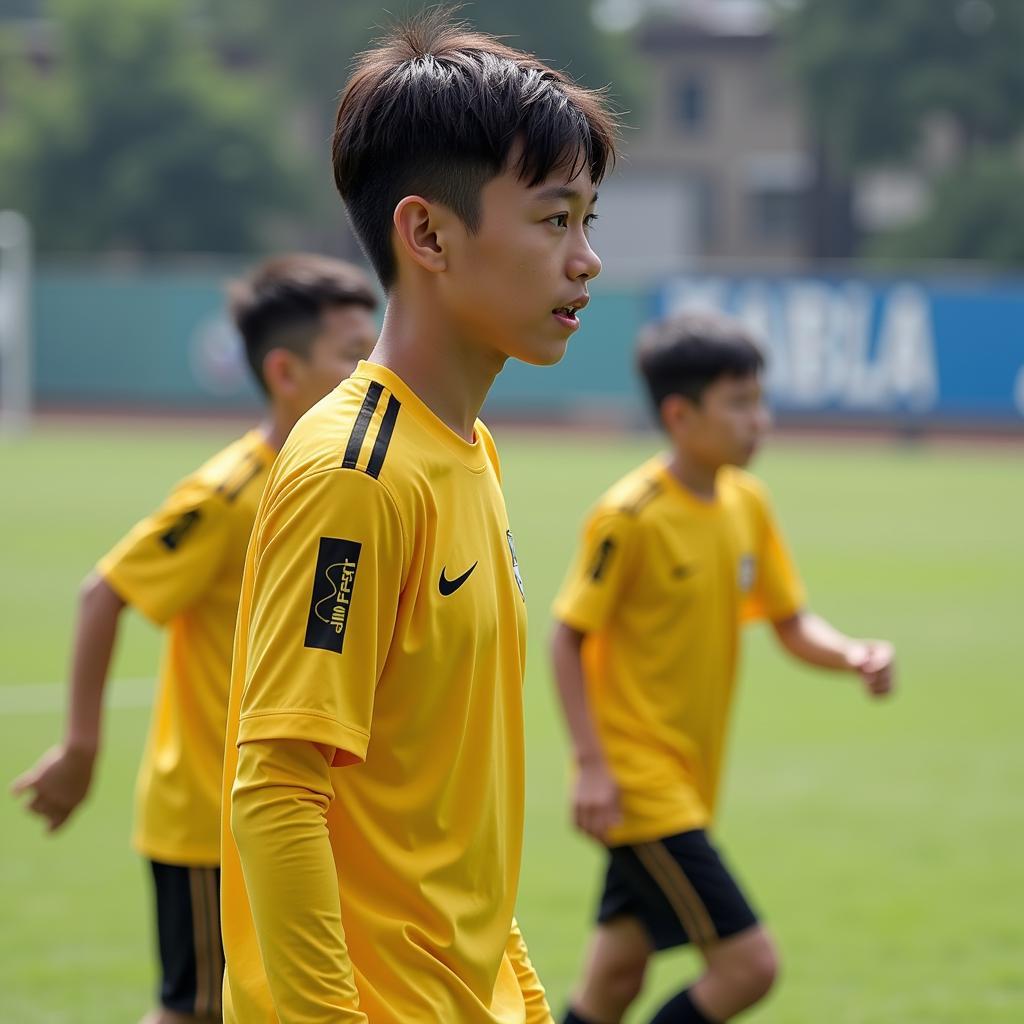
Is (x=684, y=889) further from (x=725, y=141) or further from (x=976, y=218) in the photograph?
(x=725, y=141)

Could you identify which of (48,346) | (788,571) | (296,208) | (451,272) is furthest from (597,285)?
(451,272)

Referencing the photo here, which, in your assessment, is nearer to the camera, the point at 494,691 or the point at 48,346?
the point at 494,691

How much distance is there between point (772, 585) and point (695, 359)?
2.06 ft

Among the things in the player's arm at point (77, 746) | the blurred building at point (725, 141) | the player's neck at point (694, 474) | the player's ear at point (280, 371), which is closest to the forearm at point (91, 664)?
the player's arm at point (77, 746)

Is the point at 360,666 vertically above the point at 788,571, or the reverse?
the point at 360,666

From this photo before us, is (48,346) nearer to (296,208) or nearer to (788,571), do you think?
(296,208)

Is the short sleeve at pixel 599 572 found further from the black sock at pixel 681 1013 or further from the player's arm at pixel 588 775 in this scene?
the black sock at pixel 681 1013

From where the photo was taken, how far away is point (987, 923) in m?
5.48

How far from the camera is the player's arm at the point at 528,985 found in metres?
2.43

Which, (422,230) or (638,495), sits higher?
(422,230)

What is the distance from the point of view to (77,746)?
3.54 meters

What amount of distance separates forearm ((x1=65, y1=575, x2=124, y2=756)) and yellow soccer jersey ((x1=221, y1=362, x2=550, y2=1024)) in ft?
4.72

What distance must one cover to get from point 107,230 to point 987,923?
44.3 metres

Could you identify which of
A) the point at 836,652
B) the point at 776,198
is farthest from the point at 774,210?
the point at 836,652
